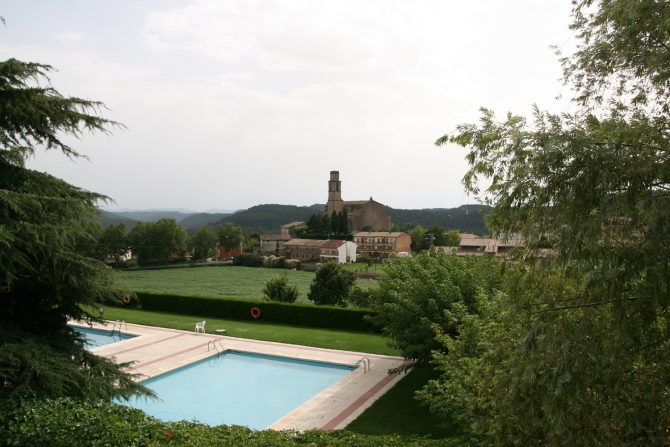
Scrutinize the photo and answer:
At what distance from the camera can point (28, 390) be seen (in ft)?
23.2

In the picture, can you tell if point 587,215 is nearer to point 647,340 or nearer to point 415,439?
point 647,340

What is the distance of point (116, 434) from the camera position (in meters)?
6.62

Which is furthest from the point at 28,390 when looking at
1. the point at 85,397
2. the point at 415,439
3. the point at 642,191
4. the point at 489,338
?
the point at 642,191

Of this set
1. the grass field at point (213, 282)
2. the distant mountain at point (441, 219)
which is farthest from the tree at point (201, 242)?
the distant mountain at point (441, 219)

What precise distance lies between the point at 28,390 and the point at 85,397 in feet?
2.74

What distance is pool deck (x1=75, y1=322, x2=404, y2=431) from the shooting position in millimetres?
11289

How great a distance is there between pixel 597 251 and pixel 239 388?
13.0 m

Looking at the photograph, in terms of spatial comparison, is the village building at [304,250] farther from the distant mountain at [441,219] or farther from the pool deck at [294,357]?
Answer: the pool deck at [294,357]

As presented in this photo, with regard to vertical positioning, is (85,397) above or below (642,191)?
below

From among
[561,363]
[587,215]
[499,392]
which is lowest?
[499,392]

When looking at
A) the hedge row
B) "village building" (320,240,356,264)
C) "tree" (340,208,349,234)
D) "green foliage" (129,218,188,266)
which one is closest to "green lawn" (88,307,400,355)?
the hedge row

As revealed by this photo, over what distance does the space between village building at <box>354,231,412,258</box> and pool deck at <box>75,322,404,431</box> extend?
6442 centimetres

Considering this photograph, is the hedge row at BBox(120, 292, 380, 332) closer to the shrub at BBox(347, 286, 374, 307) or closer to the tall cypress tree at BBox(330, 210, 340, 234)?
the shrub at BBox(347, 286, 374, 307)

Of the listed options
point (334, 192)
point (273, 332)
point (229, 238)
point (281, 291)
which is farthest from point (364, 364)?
point (334, 192)
